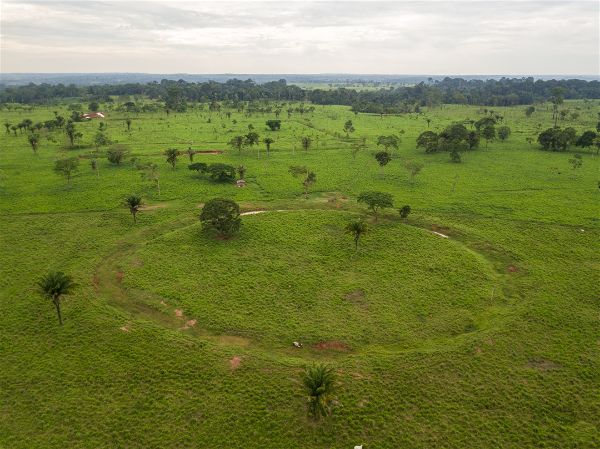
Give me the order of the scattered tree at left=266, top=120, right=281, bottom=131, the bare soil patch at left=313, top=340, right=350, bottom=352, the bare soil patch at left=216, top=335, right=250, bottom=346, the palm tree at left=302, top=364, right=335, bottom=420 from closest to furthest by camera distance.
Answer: the palm tree at left=302, top=364, right=335, bottom=420
the bare soil patch at left=313, top=340, right=350, bottom=352
the bare soil patch at left=216, top=335, right=250, bottom=346
the scattered tree at left=266, top=120, right=281, bottom=131

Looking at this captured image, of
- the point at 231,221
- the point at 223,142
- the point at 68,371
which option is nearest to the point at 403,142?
the point at 223,142

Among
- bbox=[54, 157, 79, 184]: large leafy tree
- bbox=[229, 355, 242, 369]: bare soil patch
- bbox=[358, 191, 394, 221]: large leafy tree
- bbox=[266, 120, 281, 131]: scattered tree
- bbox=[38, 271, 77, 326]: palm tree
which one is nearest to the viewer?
bbox=[229, 355, 242, 369]: bare soil patch

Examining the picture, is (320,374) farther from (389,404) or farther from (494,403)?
(494,403)

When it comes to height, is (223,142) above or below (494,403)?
above

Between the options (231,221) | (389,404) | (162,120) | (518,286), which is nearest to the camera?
(389,404)

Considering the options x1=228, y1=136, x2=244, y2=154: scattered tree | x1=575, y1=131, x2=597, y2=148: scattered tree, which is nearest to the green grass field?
x1=228, y1=136, x2=244, y2=154: scattered tree

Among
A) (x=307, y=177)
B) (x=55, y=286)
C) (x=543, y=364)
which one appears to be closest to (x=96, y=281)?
(x=55, y=286)

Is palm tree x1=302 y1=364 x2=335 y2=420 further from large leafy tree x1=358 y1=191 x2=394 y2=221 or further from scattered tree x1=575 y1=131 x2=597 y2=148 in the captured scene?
scattered tree x1=575 y1=131 x2=597 y2=148
